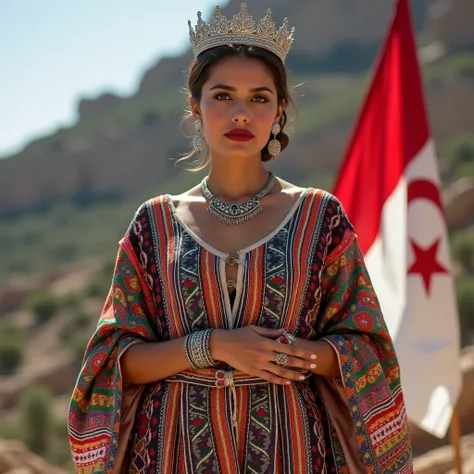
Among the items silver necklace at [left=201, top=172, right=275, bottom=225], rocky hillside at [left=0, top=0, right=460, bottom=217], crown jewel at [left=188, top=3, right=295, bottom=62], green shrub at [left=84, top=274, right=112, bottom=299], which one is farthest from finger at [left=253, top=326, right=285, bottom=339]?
rocky hillside at [left=0, top=0, right=460, bottom=217]

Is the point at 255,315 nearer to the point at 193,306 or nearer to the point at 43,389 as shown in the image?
the point at 193,306

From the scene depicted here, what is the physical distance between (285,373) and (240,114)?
0.76 metres

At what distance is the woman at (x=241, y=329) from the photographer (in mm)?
2879

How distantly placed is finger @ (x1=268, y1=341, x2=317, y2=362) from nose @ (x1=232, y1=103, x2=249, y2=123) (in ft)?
2.16

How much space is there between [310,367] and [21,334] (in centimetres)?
2517

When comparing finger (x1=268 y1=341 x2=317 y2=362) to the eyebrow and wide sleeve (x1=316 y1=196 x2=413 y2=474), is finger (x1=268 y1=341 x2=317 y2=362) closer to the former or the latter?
wide sleeve (x1=316 y1=196 x2=413 y2=474)

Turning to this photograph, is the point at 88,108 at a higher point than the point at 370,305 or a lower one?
higher

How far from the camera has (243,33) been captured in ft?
10.0

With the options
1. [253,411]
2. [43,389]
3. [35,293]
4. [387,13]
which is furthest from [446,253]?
[387,13]

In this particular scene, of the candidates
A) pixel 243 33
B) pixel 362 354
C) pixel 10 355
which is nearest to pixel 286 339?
pixel 362 354

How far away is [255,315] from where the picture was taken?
9.58 ft

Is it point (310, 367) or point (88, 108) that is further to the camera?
point (88, 108)

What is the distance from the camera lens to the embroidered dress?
289 centimetres

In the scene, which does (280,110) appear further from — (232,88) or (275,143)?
(232,88)
